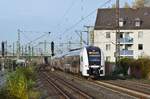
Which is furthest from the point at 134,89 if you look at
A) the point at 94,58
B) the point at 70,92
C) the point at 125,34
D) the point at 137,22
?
the point at 125,34

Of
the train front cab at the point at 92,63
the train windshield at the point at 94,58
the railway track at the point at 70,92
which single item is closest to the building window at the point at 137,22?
the train front cab at the point at 92,63

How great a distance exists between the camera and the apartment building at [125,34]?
3937 inches

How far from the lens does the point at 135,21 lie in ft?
333

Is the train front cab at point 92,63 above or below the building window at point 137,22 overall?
below

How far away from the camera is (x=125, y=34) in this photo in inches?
4045

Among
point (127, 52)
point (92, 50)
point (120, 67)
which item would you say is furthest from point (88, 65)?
point (127, 52)

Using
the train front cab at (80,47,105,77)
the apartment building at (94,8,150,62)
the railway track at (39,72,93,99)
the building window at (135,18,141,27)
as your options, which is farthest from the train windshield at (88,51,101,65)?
the building window at (135,18,141,27)

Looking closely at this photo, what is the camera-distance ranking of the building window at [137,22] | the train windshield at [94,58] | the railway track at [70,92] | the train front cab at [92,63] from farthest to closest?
the building window at [137,22], the train windshield at [94,58], the train front cab at [92,63], the railway track at [70,92]

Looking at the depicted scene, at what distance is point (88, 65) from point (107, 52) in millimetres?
53252

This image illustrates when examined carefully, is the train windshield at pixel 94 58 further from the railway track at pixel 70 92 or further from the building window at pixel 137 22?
the building window at pixel 137 22

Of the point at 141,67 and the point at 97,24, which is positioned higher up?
the point at 97,24

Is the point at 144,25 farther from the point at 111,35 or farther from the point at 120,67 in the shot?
Result: the point at 120,67

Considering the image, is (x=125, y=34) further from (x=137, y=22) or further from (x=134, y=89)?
(x=134, y=89)

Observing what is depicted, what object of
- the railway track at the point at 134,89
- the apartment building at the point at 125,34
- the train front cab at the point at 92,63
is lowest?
the railway track at the point at 134,89
